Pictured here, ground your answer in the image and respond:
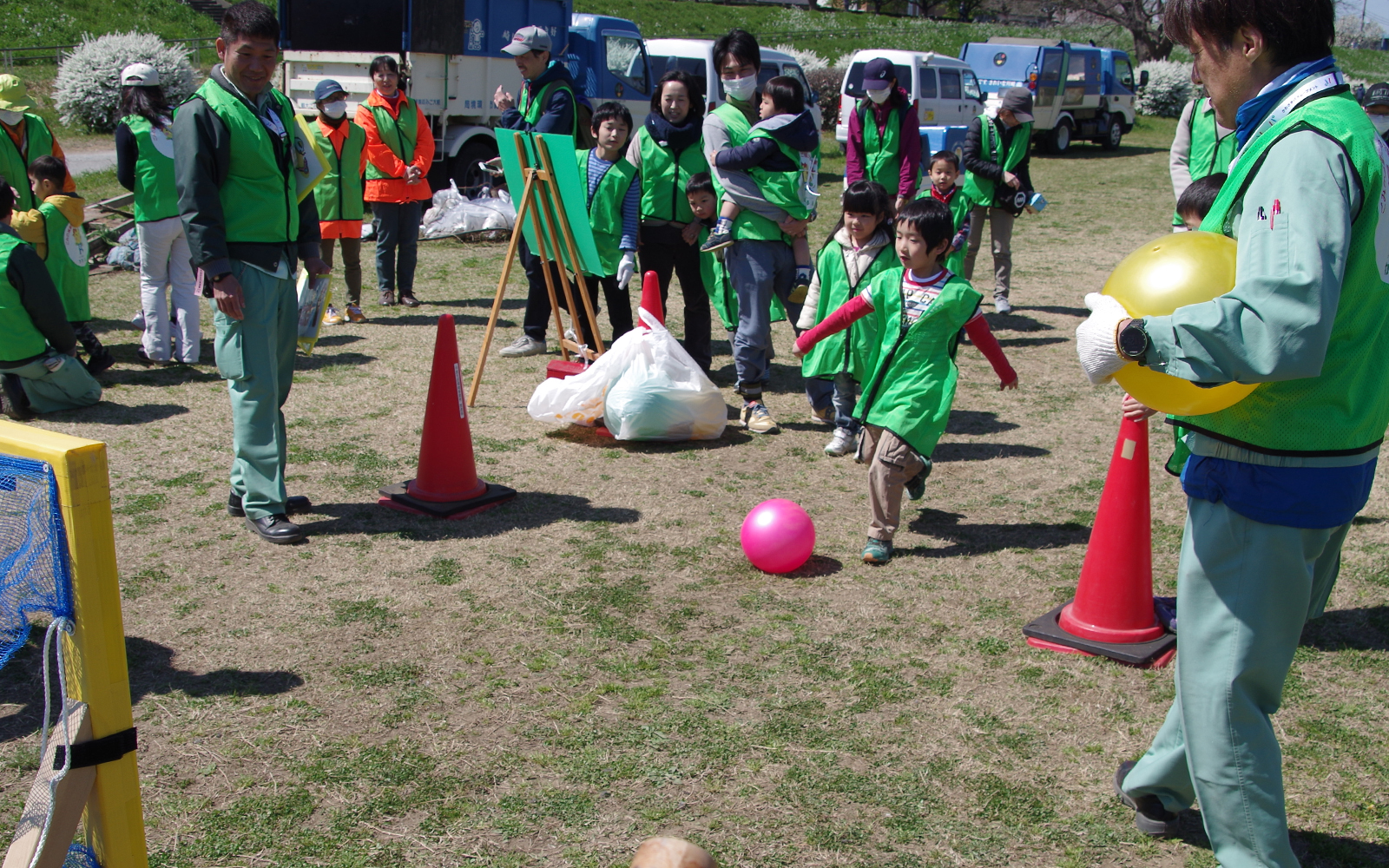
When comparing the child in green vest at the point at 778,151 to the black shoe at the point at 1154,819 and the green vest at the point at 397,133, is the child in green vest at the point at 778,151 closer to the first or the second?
the black shoe at the point at 1154,819

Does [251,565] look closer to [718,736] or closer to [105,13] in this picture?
[718,736]

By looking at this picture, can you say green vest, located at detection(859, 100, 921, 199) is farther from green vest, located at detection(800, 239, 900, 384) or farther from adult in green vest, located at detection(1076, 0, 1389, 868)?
adult in green vest, located at detection(1076, 0, 1389, 868)

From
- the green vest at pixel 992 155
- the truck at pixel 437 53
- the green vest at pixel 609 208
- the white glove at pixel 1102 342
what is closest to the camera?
the white glove at pixel 1102 342

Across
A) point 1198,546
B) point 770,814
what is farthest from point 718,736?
point 1198,546

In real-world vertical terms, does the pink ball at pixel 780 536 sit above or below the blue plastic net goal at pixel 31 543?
below

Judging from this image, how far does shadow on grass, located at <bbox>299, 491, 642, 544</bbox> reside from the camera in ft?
16.1

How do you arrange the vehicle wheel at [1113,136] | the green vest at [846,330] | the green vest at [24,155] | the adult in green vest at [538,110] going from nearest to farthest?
the green vest at [846,330], the green vest at [24,155], the adult in green vest at [538,110], the vehicle wheel at [1113,136]

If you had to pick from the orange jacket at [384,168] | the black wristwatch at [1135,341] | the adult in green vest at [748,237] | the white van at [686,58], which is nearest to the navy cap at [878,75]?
the adult in green vest at [748,237]

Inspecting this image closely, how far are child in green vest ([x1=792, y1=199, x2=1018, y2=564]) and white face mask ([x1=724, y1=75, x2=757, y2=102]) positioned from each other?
202cm

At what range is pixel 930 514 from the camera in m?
5.29

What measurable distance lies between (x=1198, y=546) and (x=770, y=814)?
1334mm

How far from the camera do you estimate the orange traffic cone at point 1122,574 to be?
3.87 metres

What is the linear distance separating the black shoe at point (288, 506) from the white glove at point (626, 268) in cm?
260

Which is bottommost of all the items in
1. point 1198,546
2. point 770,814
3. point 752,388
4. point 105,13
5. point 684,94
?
point 770,814
